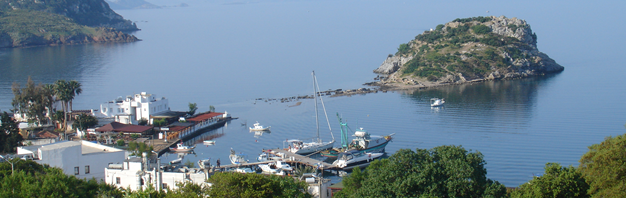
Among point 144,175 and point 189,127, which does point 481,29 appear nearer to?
point 189,127

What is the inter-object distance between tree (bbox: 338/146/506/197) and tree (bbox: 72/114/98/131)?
44315 millimetres

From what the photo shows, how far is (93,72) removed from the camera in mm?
133500

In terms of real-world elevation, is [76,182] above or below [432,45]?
below

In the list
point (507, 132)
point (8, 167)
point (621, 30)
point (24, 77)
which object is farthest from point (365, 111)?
point (621, 30)

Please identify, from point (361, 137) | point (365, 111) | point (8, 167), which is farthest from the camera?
point (365, 111)

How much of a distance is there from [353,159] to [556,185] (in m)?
28.0

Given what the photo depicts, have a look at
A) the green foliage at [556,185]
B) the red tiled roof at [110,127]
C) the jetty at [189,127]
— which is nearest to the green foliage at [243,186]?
the green foliage at [556,185]

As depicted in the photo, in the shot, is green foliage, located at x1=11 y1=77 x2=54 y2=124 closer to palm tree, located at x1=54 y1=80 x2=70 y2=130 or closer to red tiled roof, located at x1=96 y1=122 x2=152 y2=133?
palm tree, located at x1=54 y1=80 x2=70 y2=130

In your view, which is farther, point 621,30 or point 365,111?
point 621,30

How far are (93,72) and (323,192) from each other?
110 meters

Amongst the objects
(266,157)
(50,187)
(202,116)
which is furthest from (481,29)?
(50,187)

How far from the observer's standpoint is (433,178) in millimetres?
28703

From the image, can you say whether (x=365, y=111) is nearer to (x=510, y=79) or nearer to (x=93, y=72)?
(x=510, y=79)

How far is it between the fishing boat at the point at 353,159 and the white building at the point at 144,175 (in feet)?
60.9
